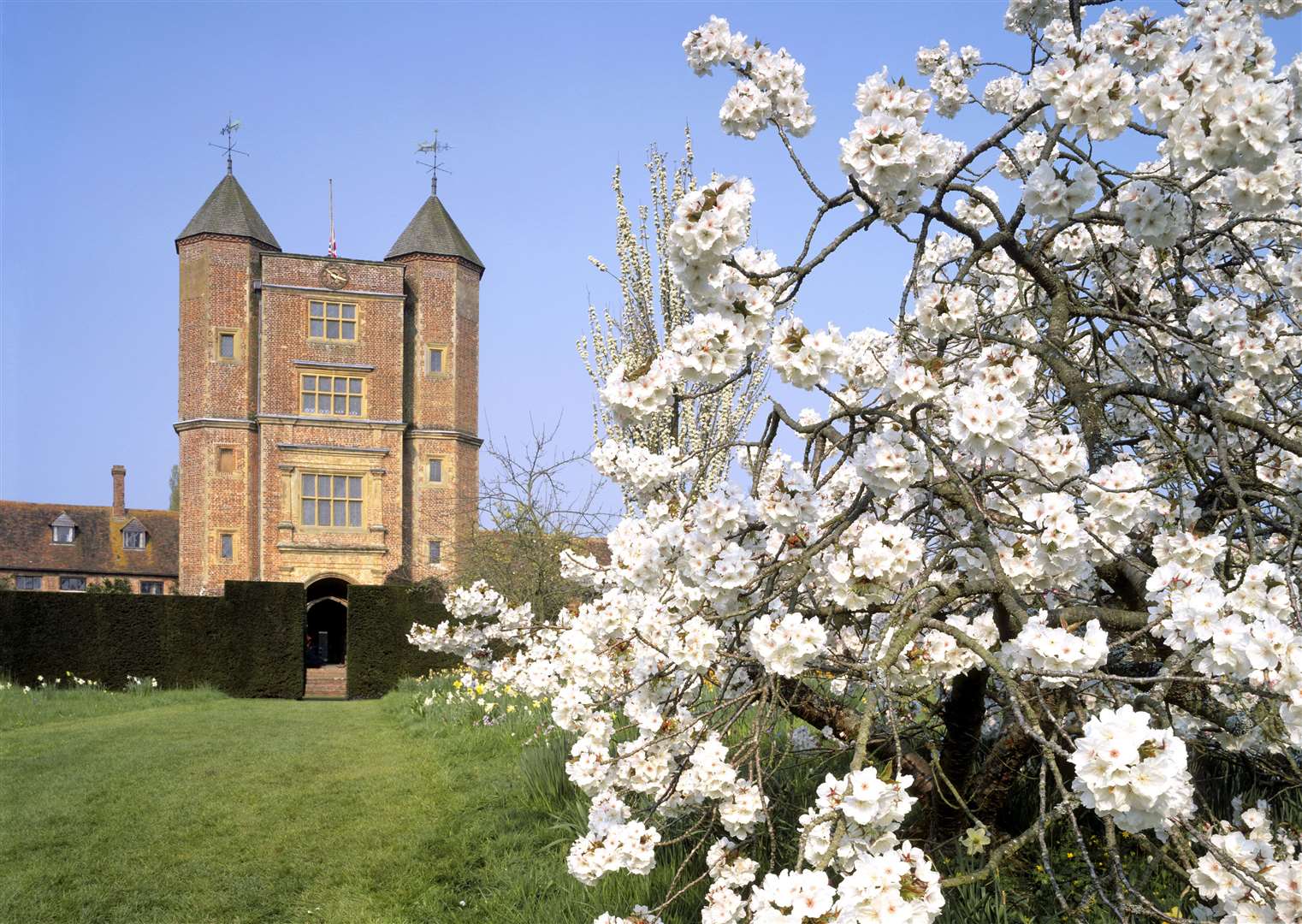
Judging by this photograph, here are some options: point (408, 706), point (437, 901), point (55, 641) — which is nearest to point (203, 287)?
point (55, 641)

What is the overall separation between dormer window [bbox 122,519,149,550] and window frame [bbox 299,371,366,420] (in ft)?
46.8

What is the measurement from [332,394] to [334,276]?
3.13 m

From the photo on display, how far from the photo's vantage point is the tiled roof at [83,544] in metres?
34.0

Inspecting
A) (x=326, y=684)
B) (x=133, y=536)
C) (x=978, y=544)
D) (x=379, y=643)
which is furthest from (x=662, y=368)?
(x=133, y=536)

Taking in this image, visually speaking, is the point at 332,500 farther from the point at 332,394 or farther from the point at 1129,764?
the point at 1129,764

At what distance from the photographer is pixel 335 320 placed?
2633cm

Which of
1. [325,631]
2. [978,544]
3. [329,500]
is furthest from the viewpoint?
[325,631]

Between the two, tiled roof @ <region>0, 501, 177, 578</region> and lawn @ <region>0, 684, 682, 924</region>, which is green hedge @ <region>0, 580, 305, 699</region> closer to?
lawn @ <region>0, 684, 682, 924</region>

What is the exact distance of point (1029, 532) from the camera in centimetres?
283

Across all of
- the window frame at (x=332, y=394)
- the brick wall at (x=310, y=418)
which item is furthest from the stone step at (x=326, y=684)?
the window frame at (x=332, y=394)

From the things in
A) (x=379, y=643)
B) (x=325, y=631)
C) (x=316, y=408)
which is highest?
(x=316, y=408)

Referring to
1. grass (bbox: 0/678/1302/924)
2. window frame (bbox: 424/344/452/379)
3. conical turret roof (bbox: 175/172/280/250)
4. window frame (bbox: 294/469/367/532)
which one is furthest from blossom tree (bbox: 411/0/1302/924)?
conical turret roof (bbox: 175/172/280/250)

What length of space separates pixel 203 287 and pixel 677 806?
2587 cm

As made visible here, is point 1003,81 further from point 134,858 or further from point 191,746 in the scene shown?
point 191,746
